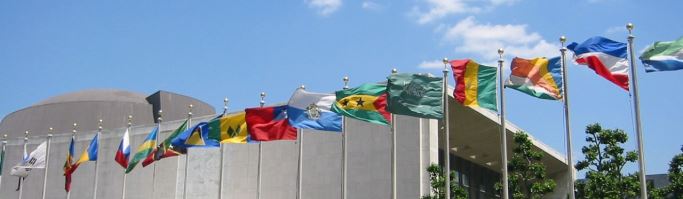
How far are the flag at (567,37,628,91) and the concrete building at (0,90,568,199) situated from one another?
13665 millimetres

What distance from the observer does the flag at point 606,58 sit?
29609 millimetres

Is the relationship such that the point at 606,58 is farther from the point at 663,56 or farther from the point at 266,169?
the point at 266,169

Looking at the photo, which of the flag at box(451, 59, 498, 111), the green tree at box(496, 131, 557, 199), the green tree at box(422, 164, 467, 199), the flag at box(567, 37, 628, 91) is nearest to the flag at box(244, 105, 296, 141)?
the flag at box(451, 59, 498, 111)

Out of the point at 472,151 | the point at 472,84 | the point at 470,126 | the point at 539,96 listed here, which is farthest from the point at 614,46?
the point at 472,151

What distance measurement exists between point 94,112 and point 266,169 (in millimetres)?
21495

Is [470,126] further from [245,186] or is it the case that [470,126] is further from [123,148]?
[123,148]

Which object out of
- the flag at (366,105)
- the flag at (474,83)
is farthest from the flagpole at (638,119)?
the flag at (366,105)

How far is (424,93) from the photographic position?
31.9 m

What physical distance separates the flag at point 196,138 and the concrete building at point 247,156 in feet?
27.0

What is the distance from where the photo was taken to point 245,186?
4928 centimetres

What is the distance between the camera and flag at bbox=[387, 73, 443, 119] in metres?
31.8

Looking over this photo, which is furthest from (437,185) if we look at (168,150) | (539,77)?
(168,150)

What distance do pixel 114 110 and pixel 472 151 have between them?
87.5 ft

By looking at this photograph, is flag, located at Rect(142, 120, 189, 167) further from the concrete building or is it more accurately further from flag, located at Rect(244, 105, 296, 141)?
the concrete building
